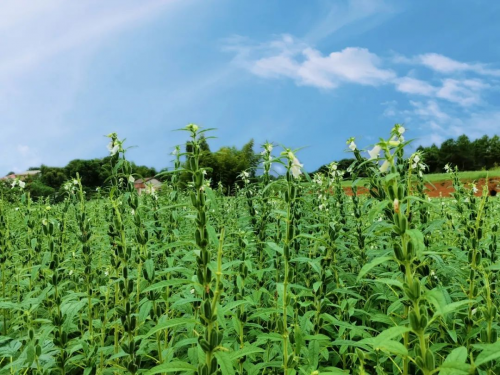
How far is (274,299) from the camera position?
3.29 meters

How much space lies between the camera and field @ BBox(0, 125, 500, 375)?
1.88 m

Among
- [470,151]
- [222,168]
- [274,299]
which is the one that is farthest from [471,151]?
[274,299]

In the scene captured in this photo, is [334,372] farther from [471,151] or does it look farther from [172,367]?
[471,151]

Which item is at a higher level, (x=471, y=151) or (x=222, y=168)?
(x=471, y=151)

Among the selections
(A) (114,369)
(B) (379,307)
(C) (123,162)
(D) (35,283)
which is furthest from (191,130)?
(D) (35,283)

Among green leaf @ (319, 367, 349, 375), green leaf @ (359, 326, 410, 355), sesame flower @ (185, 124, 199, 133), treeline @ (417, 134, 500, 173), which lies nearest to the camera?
green leaf @ (359, 326, 410, 355)

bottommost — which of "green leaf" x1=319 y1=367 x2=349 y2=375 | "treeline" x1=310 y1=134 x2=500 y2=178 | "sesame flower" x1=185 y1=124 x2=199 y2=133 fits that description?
"green leaf" x1=319 y1=367 x2=349 y2=375

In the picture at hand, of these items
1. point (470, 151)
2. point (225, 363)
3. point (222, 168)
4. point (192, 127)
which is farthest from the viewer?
point (470, 151)

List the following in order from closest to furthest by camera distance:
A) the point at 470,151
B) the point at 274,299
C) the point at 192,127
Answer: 1. the point at 192,127
2. the point at 274,299
3. the point at 470,151

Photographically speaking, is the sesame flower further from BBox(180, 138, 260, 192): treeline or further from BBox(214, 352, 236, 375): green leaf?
BBox(214, 352, 236, 375): green leaf

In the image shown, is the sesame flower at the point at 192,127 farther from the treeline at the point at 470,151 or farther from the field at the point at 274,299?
the treeline at the point at 470,151

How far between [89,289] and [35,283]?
2115 mm

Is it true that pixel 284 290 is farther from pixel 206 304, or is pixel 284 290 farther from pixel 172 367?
pixel 172 367

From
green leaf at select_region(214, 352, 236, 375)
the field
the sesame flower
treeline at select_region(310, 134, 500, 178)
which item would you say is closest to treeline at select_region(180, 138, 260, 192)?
the sesame flower
